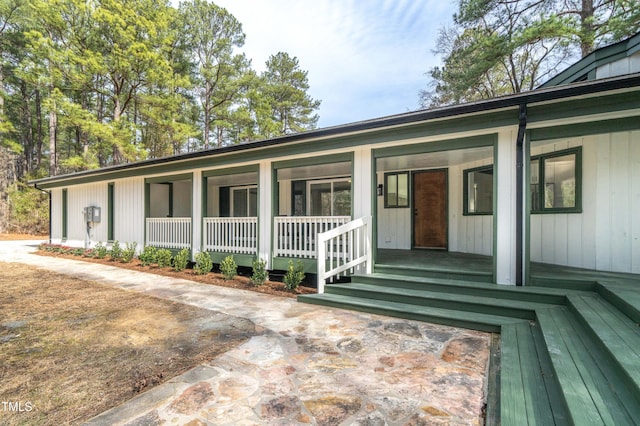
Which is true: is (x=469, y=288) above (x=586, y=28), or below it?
below

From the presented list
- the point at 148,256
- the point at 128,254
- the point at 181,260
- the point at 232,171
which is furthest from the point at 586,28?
the point at 128,254

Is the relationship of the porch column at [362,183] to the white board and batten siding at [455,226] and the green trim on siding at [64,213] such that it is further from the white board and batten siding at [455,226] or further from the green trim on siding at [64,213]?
the green trim on siding at [64,213]

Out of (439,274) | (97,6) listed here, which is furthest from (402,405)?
(97,6)

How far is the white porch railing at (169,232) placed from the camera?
821 cm

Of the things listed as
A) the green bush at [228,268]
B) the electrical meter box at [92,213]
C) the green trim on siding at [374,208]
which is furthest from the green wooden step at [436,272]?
the electrical meter box at [92,213]

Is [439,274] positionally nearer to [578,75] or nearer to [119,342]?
[119,342]

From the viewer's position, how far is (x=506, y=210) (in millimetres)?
4305

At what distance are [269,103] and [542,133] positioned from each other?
19.6 metres

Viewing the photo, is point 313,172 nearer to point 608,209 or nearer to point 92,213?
point 608,209

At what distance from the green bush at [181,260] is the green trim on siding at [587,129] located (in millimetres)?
7479

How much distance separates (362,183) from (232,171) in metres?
3.43

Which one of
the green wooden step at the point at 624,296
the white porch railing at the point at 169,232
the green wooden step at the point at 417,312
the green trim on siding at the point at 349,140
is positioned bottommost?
the green wooden step at the point at 417,312

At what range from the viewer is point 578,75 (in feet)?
20.7

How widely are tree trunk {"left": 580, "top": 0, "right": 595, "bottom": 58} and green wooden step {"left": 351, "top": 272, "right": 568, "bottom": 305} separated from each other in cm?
1009
